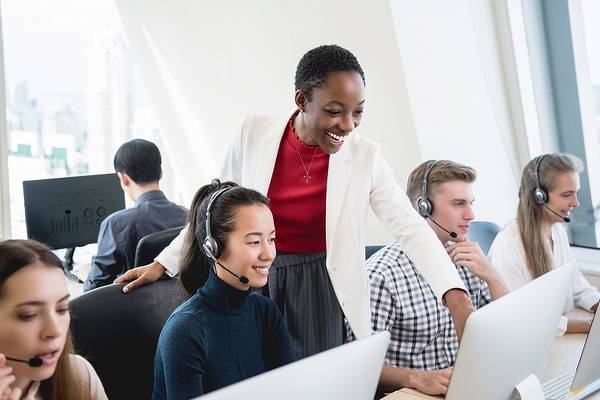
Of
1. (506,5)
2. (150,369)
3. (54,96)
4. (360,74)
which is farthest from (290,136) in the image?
(54,96)

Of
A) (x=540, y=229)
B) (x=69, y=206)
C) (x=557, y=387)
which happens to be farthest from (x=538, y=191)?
(x=69, y=206)

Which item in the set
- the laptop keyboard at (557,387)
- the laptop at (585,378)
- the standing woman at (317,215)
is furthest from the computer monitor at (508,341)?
the standing woman at (317,215)

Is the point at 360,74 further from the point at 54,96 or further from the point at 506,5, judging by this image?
the point at 54,96

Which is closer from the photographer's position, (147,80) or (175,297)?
(175,297)

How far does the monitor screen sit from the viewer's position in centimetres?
279

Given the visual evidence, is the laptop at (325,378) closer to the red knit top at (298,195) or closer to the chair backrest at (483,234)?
the red knit top at (298,195)

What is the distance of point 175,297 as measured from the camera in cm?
148

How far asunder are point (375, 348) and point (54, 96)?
323 centimetres

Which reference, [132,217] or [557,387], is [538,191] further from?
[132,217]

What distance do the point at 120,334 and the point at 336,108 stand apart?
0.77 metres

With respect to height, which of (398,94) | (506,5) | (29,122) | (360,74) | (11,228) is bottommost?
(11,228)

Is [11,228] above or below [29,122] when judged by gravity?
below

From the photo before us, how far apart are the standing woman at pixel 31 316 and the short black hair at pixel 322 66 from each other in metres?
0.75

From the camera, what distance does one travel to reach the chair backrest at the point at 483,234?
237 cm
